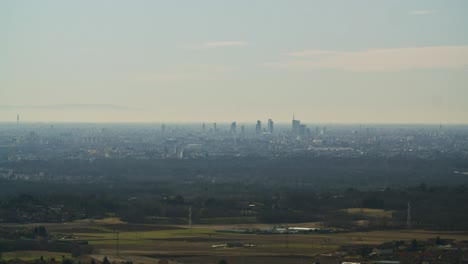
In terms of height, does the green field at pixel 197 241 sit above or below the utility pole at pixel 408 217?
below

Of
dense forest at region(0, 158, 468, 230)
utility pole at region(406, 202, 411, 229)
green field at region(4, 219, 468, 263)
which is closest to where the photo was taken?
green field at region(4, 219, 468, 263)

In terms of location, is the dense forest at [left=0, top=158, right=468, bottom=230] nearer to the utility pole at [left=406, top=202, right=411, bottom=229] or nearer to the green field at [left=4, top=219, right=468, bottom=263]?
the utility pole at [left=406, top=202, right=411, bottom=229]

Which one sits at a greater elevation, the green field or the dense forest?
the dense forest

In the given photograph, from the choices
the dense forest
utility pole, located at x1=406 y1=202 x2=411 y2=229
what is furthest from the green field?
the dense forest

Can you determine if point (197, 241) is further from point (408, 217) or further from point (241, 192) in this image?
point (241, 192)

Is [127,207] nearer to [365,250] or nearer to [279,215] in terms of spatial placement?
[279,215]

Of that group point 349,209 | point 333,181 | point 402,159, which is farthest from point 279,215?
point 402,159

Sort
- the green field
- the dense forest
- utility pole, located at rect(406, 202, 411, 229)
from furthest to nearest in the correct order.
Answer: the dense forest < utility pole, located at rect(406, 202, 411, 229) < the green field

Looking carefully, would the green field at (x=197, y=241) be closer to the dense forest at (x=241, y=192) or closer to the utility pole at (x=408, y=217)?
the utility pole at (x=408, y=217)

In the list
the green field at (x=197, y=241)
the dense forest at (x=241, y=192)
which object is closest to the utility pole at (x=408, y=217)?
the dense forest at (x=241, y=192)

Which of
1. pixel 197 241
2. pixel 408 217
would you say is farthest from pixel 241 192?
pixel 197 241

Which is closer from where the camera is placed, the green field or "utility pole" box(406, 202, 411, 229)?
the green field
